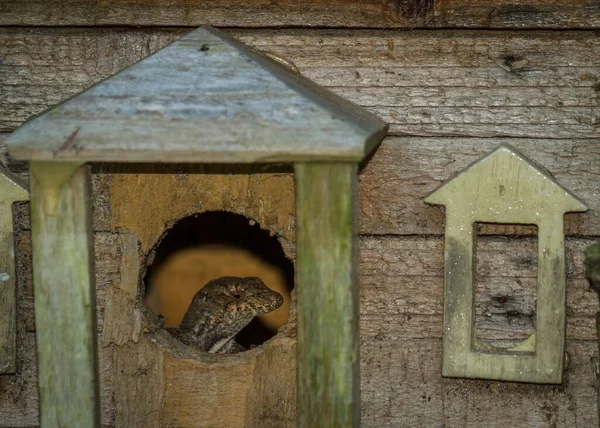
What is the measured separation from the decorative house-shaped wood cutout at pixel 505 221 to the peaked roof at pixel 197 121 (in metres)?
0.36

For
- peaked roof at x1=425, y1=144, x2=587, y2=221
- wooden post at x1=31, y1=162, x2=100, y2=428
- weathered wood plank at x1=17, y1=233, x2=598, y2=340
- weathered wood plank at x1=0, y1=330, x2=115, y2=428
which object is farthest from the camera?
weathered wood plank at x1=0, y1=330, x2=115, y2=428

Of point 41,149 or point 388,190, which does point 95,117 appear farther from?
point 388,190

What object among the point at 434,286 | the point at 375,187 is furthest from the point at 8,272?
the point at 434,286

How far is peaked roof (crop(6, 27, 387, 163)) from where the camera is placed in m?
1.80

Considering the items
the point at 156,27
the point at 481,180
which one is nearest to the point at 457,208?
the point at 481,180

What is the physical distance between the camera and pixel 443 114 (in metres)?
2.25

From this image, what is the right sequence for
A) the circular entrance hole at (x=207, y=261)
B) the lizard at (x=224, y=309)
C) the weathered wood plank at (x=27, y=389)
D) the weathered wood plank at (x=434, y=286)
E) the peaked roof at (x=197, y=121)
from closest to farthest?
the peaked roof at (x=197, y=121), the weathered wood plank at (x=434, y=286), the weathered wood plank at (x=27, y=389), the lizard at (x=224, y=309), the circular entrance hole at (x=207, y=261)

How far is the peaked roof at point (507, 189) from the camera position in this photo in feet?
7.14

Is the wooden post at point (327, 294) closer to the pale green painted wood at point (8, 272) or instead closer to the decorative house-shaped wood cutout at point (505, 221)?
the decorative house-shaped wood cutout at point (505, 221)

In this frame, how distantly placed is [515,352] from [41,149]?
3.52ft

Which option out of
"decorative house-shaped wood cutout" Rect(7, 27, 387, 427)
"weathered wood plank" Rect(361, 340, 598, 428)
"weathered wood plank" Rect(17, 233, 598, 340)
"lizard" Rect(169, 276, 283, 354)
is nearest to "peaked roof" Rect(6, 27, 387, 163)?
"decorative house-shaped wood cutout" Rect(7, 27, 387, 427)

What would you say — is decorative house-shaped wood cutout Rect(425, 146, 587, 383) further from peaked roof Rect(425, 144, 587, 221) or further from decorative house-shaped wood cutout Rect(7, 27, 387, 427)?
decorative house-shaped wood cutout Rect(7, 27, 387, 427)

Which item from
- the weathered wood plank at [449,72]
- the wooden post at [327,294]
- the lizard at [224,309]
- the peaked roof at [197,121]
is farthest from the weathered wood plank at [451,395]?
the lizard at [224,309]

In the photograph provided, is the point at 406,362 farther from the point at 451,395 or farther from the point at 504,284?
the point at 504,284
